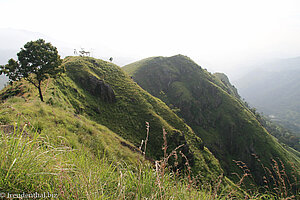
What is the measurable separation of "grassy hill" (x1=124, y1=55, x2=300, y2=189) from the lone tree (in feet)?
253

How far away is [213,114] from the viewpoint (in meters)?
103

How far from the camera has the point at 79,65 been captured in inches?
1997

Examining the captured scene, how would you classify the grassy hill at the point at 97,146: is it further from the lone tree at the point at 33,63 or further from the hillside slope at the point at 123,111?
the lone tree at the point at 33,63

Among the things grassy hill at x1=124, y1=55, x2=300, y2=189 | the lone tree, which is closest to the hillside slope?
the lone tree

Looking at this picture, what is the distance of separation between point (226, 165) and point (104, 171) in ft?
302

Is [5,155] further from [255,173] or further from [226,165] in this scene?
[255,173]

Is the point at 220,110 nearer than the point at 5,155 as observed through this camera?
No

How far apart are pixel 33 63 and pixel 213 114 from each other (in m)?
106

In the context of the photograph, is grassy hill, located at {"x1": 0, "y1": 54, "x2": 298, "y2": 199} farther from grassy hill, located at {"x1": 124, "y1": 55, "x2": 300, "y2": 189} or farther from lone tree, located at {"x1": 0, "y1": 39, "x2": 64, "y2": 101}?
grassy hill, located at {"x1": 124, "y1": 55, "x2": 300, "y2": 189}

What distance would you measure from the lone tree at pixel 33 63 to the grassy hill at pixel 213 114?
253 ft

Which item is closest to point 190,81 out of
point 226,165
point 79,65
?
point 226,165

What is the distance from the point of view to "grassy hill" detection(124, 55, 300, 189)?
80562 mm

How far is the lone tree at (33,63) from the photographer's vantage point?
18.2 meters

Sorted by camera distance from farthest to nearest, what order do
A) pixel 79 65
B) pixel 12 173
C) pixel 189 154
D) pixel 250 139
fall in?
pixel 250 139, pixel 79 65, pixel 189 154, pixel 12 173
